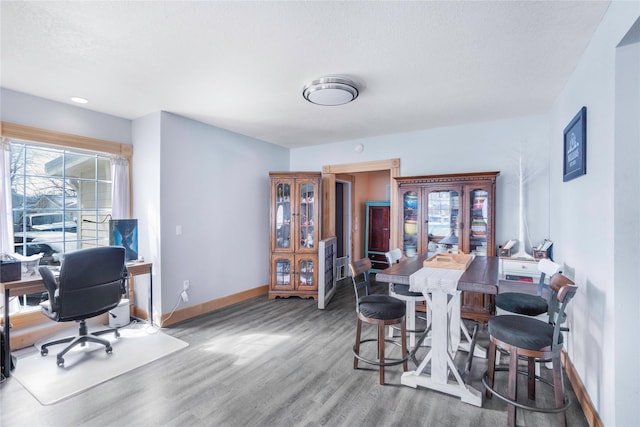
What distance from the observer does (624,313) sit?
1576 mm

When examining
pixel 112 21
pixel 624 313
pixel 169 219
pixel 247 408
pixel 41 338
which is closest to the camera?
pixel 624 313

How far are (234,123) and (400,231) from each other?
2.58m

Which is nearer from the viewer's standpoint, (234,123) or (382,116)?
(382,116)

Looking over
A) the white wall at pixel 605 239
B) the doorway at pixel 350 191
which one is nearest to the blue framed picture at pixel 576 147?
the white wall at pixel 605 239

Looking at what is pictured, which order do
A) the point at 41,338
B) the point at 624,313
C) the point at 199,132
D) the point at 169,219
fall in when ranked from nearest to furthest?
the point at 624,313 < the point at 41,338 < the point at 169,219 < the point at 199,132

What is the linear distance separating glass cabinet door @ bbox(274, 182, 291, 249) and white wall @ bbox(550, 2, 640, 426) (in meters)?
3.40

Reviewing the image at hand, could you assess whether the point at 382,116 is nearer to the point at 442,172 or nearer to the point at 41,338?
the point at 442,172

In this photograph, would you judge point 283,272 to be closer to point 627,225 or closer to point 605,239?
point 605,239

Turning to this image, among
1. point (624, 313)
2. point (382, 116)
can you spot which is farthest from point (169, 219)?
point (624, 313)

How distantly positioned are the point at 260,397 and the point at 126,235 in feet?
8.20

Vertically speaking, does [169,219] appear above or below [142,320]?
above

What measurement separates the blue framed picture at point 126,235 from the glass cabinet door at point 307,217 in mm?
2132

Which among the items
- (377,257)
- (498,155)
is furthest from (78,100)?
(377,257)

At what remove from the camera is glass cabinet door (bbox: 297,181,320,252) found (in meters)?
4.65
